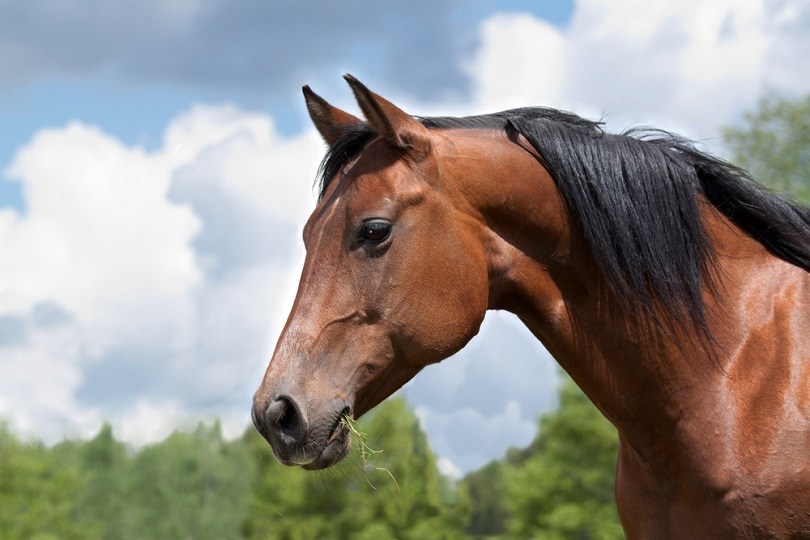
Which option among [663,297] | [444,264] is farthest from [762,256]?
[444,264]

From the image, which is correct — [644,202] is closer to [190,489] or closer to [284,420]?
[284,420]

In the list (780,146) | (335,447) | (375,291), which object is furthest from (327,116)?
(780,146)

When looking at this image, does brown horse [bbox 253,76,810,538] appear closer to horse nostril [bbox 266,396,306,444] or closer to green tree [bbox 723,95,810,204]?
horse nostril [bbox 266,396,306,444]

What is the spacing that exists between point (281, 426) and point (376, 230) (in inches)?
36.6

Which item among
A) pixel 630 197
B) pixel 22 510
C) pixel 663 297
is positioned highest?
pixel 22 510

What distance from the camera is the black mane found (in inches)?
168

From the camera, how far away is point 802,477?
387 centimetres

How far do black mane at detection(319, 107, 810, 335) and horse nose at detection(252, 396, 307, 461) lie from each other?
117 cm

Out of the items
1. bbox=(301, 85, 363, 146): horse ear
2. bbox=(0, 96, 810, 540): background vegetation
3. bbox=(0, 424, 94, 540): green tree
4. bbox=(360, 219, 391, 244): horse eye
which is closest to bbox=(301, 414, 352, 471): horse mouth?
bbox=(360, 219, 391, 244): horse eye

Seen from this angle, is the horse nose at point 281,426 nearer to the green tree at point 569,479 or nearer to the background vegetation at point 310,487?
the background vegetation at point 310,487

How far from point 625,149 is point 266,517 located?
29.3 m

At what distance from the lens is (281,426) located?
3.82 m

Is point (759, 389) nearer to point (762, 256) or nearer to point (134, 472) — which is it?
point (762, 256)

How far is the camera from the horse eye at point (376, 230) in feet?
13.3
